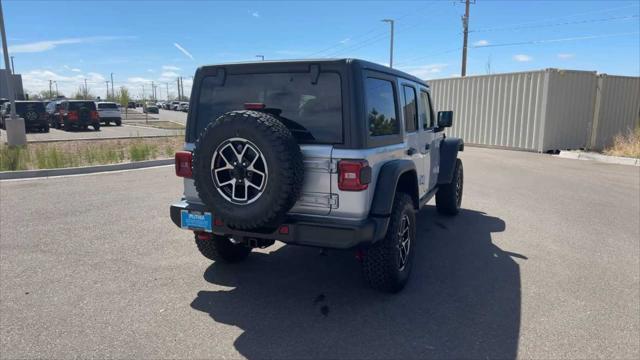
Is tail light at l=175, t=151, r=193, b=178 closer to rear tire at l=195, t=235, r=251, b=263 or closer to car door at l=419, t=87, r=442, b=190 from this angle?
rear tire at l=195, t=235, r=251, b=263

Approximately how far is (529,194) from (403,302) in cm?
599

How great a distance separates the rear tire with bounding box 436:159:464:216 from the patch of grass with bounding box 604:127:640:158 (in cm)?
1019

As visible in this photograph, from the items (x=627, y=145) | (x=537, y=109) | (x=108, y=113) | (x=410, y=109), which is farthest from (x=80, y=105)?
(x=627, y=145)

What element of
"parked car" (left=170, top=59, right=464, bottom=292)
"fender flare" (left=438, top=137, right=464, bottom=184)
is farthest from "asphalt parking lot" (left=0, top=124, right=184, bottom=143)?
"parked car" (left=170, top=59, right=464, bottom=292)

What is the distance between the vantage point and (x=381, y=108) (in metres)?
3.86

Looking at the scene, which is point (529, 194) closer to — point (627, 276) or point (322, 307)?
point (627, 276)

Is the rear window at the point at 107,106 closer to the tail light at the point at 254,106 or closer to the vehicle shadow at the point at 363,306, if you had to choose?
the vehicle shadow at the point at 363,306

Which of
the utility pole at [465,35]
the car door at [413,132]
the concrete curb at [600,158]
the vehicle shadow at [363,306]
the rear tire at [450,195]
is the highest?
the utility pole at [465,35]

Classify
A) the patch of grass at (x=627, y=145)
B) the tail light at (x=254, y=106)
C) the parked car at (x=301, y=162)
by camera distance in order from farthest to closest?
A: the patch of grass at (x=627, y=145)
the tail light at (x=254, y=106)
the parked car at (x=301, y=162)

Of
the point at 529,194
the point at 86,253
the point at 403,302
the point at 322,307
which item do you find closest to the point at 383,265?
the point at 403,302

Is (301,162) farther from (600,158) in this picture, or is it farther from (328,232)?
(600,158)

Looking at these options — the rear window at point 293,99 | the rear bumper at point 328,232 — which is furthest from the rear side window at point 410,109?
the rear bumper at point 328,232

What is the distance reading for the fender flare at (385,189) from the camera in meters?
3.47

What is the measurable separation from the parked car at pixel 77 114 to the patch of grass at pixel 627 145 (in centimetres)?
2482
